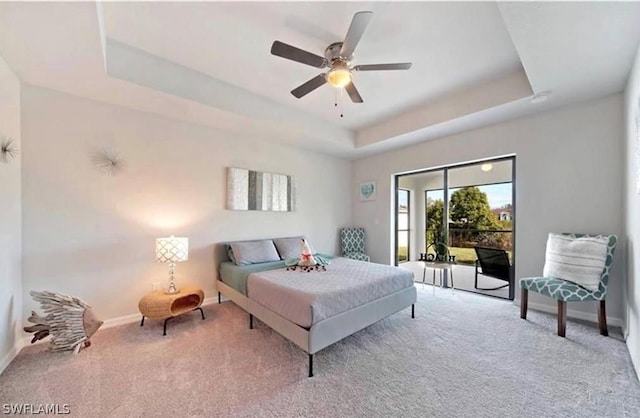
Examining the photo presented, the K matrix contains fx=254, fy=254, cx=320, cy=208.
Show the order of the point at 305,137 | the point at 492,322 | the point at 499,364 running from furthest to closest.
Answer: the point at 305,137 → the point at 492,322 → the point at 499,364

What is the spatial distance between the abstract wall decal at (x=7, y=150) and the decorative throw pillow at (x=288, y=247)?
121 inches

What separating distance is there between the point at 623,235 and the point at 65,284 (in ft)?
20.6

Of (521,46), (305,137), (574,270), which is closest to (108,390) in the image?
(305,137)

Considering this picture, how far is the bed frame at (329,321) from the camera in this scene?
2.12 metres

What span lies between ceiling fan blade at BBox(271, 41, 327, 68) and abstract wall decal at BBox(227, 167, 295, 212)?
2.32m

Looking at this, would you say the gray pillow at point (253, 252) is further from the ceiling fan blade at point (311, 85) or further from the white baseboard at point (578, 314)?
the white baseboard at point (578, 314)

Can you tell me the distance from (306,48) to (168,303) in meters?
3.14

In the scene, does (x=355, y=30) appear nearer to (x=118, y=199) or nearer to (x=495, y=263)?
(x=118, y=199)

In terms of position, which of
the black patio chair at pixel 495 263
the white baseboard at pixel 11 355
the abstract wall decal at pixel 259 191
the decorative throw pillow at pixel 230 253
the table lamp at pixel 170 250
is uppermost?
the abstract wall decal at pixel 259 191

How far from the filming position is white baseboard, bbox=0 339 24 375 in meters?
2.13

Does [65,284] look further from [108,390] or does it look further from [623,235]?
[623,235]

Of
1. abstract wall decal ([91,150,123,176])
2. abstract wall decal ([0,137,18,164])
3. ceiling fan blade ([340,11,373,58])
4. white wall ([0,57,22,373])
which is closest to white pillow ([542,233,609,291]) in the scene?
ceiling fan blade ([340,11,373,58])

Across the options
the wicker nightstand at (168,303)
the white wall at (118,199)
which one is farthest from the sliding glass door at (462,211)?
the wicker nightstand at (168,303)

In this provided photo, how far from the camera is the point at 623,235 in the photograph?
284 cm
